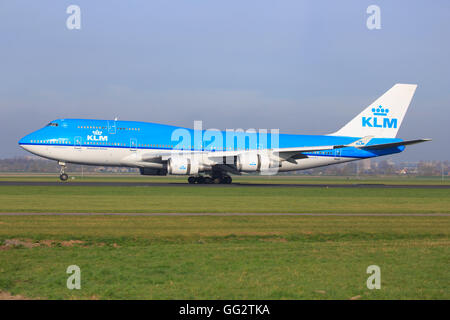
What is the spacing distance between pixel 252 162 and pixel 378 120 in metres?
17.5

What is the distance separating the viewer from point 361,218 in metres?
22.4

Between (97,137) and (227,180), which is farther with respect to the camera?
(227,180)

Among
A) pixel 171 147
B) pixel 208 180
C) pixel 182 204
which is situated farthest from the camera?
pixel 208 180

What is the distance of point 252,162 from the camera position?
4497cm

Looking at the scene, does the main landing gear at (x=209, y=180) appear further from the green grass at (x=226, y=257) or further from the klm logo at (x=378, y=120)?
the green grass at (x=226, y=257)

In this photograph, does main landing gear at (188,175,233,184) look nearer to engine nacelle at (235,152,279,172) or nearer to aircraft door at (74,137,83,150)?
engine nacelle at (235,152,279,172)

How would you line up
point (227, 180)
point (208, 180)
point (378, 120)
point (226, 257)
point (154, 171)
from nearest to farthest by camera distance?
point (226, 257), point (154, 171), point (208, 180), point (227, 180), point (378, 120)

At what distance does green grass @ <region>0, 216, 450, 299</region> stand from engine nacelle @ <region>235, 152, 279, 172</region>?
922 inches

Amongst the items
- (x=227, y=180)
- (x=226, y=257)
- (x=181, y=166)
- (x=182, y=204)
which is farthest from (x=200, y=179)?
(x=226, y=257)

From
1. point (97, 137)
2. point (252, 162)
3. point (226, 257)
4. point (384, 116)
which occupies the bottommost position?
point (226, 257)

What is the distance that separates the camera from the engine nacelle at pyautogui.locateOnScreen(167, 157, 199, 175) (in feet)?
142

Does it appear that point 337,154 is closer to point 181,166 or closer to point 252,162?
point 252,162

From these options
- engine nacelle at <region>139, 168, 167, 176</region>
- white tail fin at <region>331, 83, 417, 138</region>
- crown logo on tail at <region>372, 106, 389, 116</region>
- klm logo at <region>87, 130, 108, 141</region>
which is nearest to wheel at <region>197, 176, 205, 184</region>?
engine nacelle at <region>139, 168, 167, 176</region>
